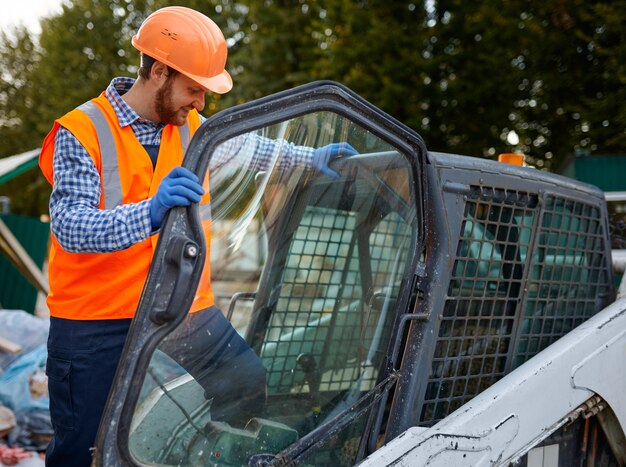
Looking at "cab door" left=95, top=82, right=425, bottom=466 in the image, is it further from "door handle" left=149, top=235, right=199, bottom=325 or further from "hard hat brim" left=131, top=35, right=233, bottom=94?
"hard hat brim" left=131, top=35, right=233, bottom=94

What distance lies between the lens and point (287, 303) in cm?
228

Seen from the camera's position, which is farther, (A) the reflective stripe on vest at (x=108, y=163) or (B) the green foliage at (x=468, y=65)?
(B) the green foliage at (x=468, y=65)

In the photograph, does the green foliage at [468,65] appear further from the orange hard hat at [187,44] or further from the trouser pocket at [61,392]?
the trouser pocket at [61,392]

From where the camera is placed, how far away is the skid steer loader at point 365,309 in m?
1.80

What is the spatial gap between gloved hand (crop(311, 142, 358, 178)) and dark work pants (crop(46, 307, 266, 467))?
0.47 m

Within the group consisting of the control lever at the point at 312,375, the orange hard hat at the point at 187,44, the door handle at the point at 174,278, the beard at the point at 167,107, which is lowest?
the control lever at the point at 312,375

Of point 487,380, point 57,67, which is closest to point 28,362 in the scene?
point 487,380

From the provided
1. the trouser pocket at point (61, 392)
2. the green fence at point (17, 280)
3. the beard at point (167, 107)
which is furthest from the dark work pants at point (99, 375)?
the green fence at point (17, 280)

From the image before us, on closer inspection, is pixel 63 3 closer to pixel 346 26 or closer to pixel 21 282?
pixel 346 26

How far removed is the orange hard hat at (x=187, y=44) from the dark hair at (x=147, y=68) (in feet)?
0.14

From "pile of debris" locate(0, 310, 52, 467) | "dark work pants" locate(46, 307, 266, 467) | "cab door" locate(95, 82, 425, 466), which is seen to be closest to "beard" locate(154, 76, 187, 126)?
"cab door" locate(95, 82, 425, 466)

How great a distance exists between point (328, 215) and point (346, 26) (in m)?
11.9

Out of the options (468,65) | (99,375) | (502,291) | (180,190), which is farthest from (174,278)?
(468,65)

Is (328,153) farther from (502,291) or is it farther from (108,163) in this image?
(502,291)
